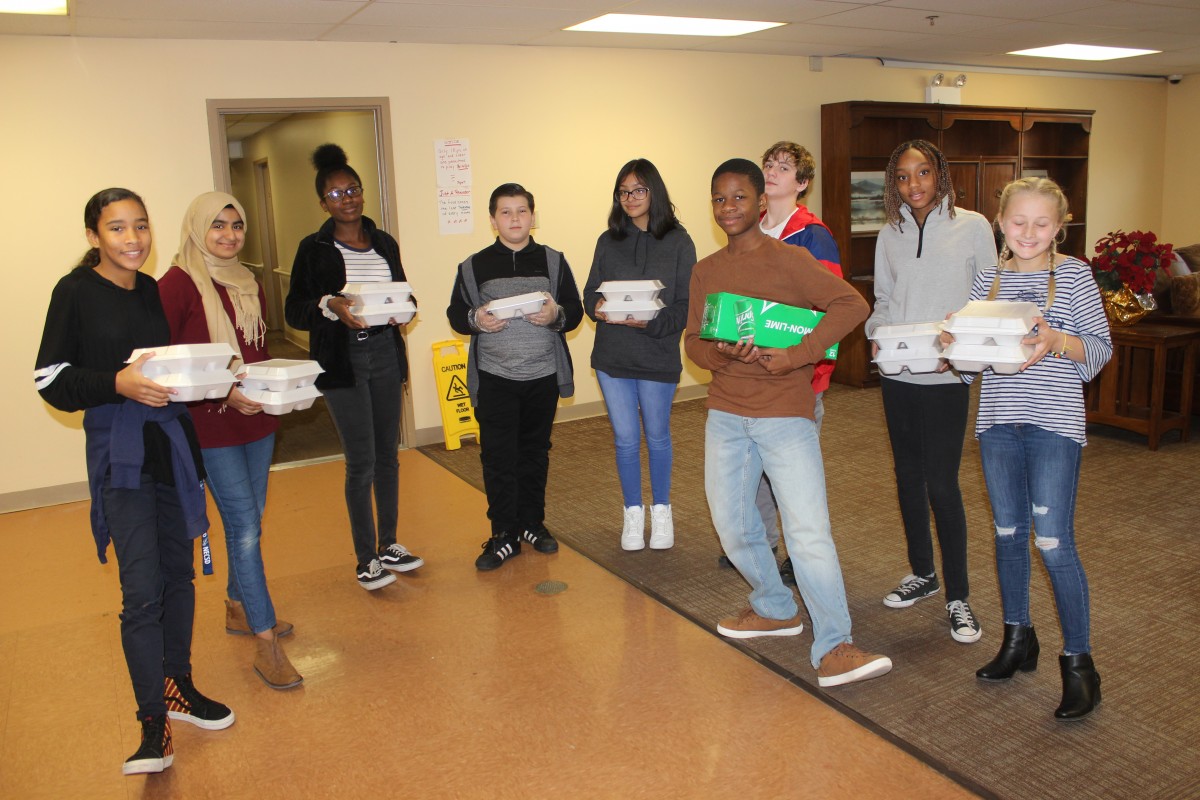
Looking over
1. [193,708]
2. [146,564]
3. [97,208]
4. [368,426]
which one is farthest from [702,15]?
[193,708]

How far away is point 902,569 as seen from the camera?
365 centimetres

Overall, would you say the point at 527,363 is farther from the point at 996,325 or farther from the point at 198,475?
the point at 996,325

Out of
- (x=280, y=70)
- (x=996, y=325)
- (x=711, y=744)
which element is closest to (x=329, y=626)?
(x=711, y=744)

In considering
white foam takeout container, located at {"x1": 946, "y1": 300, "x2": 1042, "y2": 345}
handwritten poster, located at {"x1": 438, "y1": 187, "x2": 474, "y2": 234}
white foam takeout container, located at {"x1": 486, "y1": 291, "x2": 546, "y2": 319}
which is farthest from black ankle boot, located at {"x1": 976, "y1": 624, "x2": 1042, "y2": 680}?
handwritten poster, located at {"x1": 438, "y1": 187, "x2": 474, "y2": 234}

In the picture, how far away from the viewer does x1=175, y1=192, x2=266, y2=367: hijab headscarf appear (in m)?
2.66

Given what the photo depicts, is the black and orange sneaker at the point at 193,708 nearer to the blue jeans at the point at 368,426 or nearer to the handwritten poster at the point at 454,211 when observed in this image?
the blue jeans at the point at 368,426

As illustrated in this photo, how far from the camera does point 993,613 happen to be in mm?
3197

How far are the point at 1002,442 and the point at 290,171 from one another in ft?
29.4

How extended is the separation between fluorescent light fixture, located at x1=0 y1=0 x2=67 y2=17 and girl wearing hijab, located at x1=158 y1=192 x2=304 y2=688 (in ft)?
7.81

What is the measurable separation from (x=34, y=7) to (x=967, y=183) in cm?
690

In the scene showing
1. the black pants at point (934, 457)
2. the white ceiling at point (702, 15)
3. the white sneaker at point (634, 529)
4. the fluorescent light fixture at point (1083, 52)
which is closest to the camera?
the black pants at point (934, 457)

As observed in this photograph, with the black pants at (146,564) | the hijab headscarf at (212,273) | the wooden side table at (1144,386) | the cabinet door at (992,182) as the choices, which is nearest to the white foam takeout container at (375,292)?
the hijab headscarf at (212,273)

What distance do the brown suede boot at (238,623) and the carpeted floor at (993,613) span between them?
1.26 meters

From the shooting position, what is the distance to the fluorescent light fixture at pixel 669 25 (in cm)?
557
